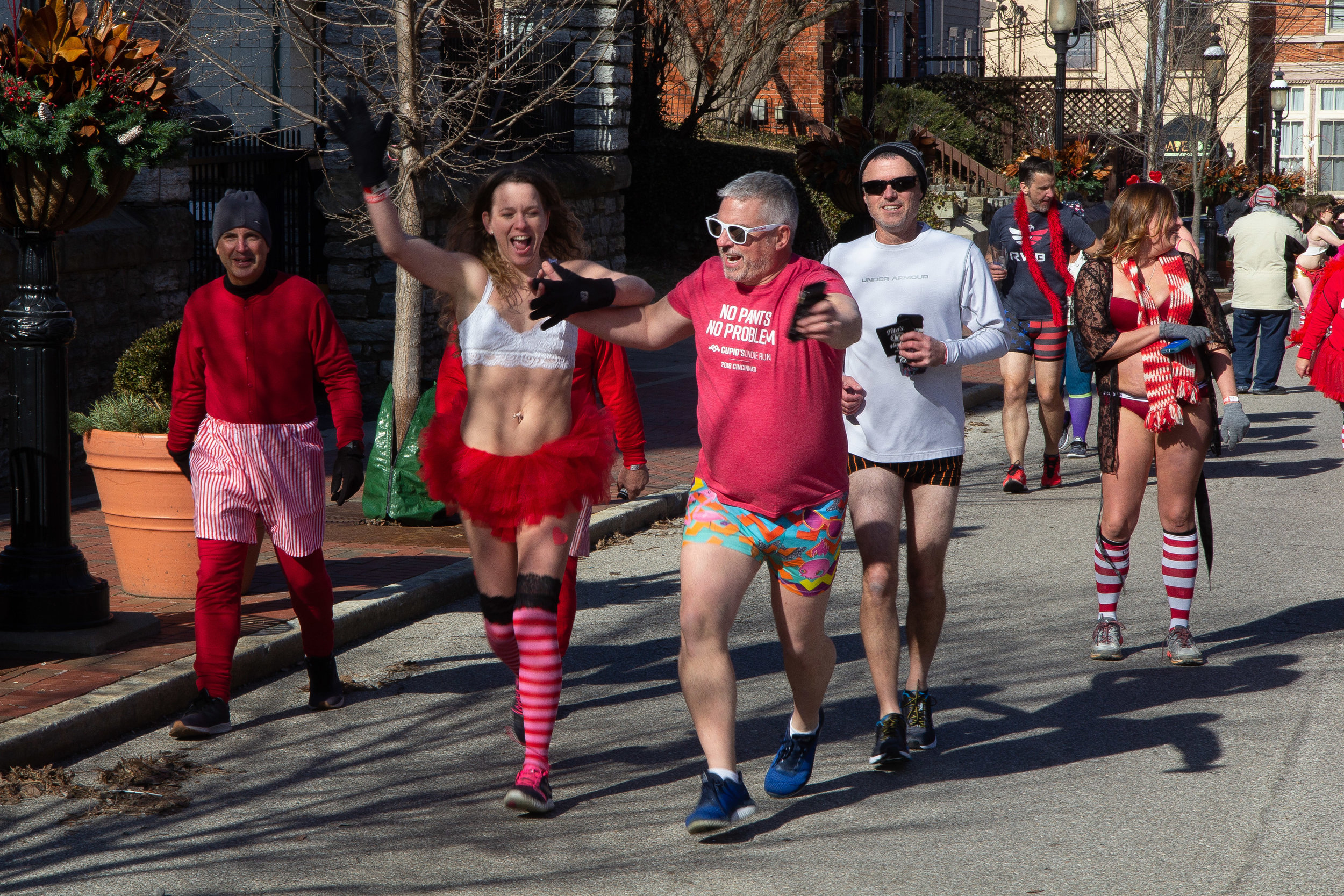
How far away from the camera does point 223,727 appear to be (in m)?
5.24

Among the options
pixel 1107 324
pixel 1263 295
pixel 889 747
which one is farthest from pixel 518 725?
pixel 1263 295

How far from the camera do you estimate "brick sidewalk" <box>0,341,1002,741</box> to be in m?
5.46

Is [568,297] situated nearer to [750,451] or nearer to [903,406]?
[750,451]

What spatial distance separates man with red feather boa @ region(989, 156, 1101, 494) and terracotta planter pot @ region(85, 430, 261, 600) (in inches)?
220

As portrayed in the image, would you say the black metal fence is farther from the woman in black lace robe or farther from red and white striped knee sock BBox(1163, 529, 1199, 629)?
red and white striped knee sock BBox(1163, 529, 1199, 629)

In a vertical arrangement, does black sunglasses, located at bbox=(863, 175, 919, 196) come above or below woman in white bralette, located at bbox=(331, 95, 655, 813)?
above

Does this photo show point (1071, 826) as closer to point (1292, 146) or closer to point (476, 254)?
point (476, 254)

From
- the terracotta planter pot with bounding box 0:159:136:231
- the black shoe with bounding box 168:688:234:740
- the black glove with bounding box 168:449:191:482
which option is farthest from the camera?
the terracotta planter pot with bounding box 0:159:136:231

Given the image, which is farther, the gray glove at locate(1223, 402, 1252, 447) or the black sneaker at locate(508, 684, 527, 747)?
the gray glove at locate(1223, 402, 1252, 447)

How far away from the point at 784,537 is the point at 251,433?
220 cm

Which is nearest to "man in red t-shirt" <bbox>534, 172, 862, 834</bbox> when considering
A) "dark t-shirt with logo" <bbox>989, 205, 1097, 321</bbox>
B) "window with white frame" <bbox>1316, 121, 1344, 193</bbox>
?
"dark t-shirt with logo" <bbox>989, 205, 1097, 321</bbox>

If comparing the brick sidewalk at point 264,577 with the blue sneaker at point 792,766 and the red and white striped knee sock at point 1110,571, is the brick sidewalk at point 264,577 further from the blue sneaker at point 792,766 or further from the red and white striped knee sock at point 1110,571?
the red and white striped knee sock at point 1110,571

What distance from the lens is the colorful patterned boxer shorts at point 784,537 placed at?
421 cm

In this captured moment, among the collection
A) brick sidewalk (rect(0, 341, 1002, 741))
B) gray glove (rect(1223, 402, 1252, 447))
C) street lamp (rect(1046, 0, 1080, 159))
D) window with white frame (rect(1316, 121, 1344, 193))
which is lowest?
brick sidewalk (rect(0, 341, 1002, 741))
